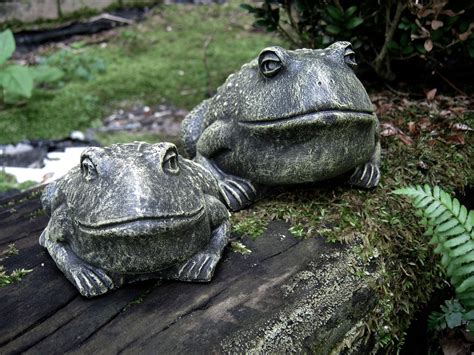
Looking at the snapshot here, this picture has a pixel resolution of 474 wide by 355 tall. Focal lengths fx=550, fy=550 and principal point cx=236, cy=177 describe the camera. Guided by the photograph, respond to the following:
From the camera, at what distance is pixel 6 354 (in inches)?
82.7

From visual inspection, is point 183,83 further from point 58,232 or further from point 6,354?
point 6,354

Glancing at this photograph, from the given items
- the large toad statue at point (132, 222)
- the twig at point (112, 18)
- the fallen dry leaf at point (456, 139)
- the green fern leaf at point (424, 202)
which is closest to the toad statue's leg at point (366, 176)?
the green fern leaf at point (424, 202)

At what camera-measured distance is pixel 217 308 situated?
232cm

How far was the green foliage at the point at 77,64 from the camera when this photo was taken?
6.84 meters

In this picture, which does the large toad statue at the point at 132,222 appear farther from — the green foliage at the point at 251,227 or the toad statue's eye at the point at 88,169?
the green foliage at the point at 251,227

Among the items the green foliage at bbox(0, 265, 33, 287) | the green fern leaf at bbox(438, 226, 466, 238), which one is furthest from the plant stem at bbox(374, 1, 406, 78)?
the green foliage at bbox(0, 265, 33, 287)

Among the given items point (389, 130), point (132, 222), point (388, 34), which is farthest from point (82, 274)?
point (388, 34)

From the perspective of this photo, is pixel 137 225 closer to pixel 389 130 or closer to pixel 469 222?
pixel 469 222

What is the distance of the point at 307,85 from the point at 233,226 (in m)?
0.84

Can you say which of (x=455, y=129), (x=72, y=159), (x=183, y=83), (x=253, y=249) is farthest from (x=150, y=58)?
(x=253, y=249)

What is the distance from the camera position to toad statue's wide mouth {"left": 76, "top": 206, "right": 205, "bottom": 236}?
85.7 inches

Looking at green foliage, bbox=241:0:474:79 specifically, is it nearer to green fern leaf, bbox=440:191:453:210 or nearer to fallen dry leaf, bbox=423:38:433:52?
fallen dry leaf, bbox=423:38:433:52

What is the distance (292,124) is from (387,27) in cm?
199

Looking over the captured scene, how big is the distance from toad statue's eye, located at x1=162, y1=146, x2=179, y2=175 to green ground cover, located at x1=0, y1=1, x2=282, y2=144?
141 inches
